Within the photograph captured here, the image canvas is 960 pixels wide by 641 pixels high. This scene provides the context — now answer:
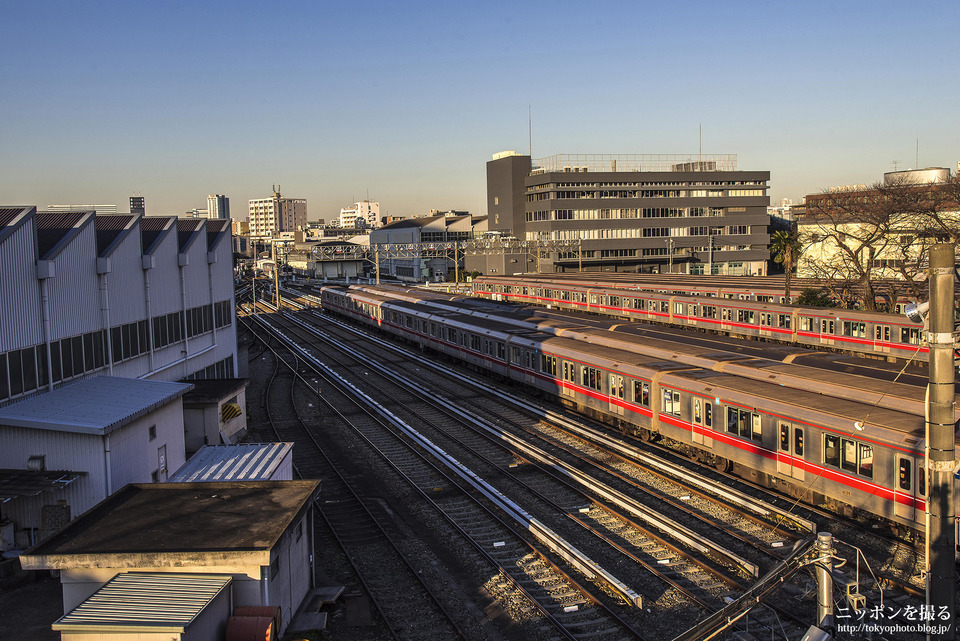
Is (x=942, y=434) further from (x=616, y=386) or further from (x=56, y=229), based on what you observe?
(x=56, y=229)

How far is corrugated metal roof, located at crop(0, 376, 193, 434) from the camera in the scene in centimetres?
1516

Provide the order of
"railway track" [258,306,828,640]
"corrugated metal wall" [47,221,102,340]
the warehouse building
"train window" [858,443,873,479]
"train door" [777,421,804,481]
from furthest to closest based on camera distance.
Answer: "corrugated metal wall" [47,221,102,340] → "train door" [777,421,804,481] → "train window" [858,443,873,479] → "railway track" [258,306,828,640] → the warehouse building

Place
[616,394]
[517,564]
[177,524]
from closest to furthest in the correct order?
1. [177,524]
2. [517,564]
3. [616,394]

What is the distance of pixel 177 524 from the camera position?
1256 centimetres

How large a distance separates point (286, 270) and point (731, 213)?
99244 millimetres

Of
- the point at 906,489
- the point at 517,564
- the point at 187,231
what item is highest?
the point at 187,231

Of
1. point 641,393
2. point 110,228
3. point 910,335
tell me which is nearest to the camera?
point 641,393

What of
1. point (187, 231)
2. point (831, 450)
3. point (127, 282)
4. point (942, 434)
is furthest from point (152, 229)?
point (942, 434)

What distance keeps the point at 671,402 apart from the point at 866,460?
6.58 m

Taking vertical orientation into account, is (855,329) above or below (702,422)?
above

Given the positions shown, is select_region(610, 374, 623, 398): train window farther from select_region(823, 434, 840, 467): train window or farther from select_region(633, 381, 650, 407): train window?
select_region(823, 434, 840, 467): train window

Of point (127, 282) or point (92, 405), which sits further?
point (127, 282)

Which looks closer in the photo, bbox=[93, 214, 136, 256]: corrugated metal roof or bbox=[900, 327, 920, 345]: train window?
bbox=[93, 214, 136, 256]: corrugated metal roof

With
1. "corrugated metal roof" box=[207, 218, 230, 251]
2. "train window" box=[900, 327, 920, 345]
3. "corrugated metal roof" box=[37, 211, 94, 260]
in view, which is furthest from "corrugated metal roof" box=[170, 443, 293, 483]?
"train window" box=[900, 327, 920, 345]
